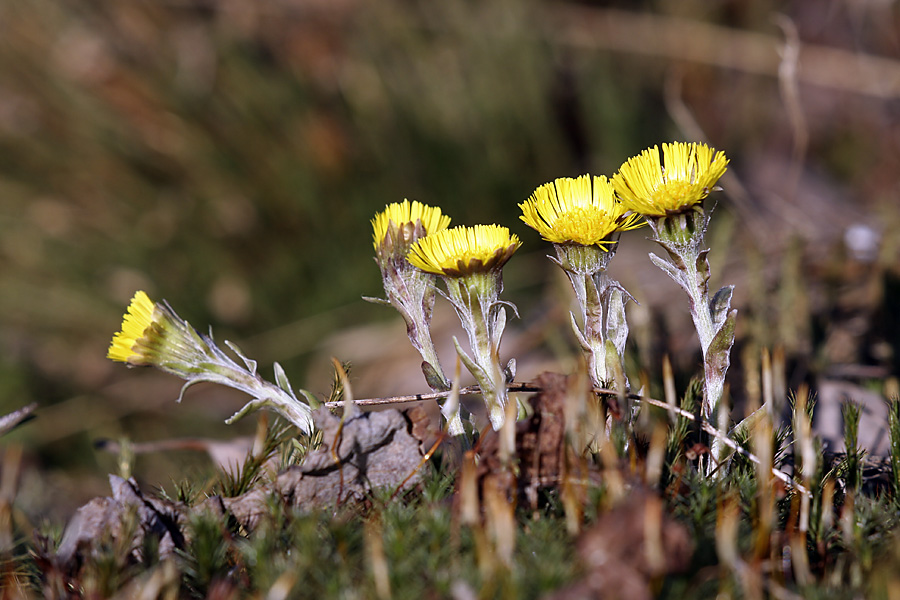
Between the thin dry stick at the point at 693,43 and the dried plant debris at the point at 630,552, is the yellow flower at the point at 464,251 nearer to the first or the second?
the dried plant debris at the point at 630,552

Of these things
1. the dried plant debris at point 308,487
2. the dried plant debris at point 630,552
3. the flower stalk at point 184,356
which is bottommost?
the dried plant debris at point 630,552

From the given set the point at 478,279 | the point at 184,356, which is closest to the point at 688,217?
the point at 478,279

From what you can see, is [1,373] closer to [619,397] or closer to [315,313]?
[315,313]

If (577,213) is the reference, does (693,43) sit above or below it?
above

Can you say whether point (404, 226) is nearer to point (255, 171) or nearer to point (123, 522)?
point (123, 522)

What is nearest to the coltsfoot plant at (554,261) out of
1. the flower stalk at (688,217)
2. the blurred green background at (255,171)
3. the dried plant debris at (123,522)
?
the flower stalk at (688,217)

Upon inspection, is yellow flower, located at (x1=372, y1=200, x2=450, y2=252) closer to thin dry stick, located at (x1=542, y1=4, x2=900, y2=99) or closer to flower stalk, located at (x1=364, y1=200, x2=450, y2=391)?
flower stalk, located at (x1=364, y1=200, x2=450, y2=391)

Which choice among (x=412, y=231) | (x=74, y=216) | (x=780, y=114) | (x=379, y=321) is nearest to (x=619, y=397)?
(x=412, y=231)
